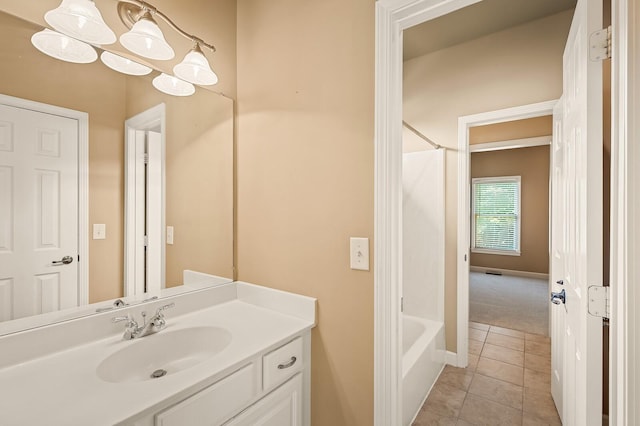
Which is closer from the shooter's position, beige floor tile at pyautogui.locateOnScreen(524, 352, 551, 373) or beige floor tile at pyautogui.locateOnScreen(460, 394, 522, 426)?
beige floor tile at pyautogui.locateOnScreen(460, 394, 522, 426)

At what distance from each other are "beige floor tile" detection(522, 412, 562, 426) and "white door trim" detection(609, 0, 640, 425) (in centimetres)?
136

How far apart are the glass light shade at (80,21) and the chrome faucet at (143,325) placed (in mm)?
1097

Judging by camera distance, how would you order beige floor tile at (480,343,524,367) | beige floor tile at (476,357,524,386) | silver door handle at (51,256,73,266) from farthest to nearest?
1. beige floor tile at (480,343,524,367)
2. beige floor tile at (476,357,524,386)
3. silver door handle at (51,256,73,266)

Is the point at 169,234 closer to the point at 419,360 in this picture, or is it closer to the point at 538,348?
the point at 419,360

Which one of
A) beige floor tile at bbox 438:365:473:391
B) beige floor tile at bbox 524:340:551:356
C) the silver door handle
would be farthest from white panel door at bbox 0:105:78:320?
beige floor tile at bbox 524:340:551:356

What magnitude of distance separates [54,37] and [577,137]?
2.04 meters

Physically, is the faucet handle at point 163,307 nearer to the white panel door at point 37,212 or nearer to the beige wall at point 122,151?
the beige wall at point 122,151

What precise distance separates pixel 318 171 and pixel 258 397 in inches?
38.1

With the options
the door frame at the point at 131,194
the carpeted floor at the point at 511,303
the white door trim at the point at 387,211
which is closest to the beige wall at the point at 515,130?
the carpeted floor at the point at 511,303

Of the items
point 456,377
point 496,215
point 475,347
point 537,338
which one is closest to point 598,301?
point 456,377

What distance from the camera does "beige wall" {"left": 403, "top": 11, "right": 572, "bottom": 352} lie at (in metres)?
2.26

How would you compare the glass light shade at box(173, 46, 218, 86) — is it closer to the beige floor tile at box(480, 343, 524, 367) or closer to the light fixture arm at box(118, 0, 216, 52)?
the light fixture arm at box(118, 0, 216, 52)

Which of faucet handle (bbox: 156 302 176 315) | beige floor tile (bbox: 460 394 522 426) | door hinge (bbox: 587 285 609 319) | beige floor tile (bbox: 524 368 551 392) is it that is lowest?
beige floor tile (bbox: 460 394 522 426)

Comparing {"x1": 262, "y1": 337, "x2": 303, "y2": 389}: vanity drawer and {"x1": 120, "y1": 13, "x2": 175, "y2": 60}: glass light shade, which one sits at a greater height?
{"x1": 120, "y1": 13, "x2": 175, "y2": 60}: glass light shade
